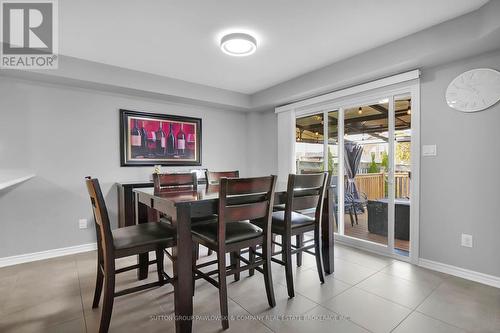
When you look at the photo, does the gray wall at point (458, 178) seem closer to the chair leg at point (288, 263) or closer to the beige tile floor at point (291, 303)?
the beige tile floor at point (291, 303)

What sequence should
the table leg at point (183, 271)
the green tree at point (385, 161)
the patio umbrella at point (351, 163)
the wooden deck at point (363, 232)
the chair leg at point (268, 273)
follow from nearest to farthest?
the table leg at point (183, 271) < the chair leg at point (268, 273) < the green tree at point (385, 161) < the wooden deck at point (363, 232) < the patio umbrella at point (351, 163)

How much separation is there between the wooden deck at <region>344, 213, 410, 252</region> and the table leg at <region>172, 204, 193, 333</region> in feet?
8.32

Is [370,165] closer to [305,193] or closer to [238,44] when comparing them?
[305,193]

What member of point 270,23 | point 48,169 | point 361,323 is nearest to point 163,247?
point 361,323

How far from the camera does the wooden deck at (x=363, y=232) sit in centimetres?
311

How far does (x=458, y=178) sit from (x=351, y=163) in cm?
119

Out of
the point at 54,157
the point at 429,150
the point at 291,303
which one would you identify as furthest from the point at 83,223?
the point at 429,150

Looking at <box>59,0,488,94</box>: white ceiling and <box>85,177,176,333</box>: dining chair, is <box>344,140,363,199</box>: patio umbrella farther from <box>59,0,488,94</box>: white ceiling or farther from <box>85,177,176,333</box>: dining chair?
<box>85,177,176,333</box>: dining chair

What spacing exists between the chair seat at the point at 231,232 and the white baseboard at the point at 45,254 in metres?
2.15

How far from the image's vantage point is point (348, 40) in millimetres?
2496

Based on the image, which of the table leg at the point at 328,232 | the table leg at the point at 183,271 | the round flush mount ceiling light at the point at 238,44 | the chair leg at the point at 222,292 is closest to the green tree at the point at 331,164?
the table leg at the point at 328,232

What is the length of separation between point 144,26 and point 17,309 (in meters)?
2.46

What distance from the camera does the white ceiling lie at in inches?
77.2

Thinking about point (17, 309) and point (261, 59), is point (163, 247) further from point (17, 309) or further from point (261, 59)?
point (261, 59)
